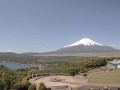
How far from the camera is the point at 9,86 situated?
139 ft

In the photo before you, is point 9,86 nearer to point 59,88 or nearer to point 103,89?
point 59,88

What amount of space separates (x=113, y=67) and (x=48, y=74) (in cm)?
1811

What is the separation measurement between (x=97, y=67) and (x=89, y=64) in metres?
2.57

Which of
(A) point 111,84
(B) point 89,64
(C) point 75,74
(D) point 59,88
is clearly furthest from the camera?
(B) point 89,64

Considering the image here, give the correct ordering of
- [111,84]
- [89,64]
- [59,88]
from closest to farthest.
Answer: [59,88] < [111,84] < [89,64]

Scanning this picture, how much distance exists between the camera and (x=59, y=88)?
35.0 m

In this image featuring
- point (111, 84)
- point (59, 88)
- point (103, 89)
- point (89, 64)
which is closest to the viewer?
point (103, 89)

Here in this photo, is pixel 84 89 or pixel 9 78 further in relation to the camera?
pixel 9 78

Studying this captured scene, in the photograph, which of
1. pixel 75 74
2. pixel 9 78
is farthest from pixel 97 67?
pixel 9 78

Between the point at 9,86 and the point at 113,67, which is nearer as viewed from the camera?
the point at 9,86

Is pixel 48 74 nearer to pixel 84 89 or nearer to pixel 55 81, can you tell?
pixel 55 81

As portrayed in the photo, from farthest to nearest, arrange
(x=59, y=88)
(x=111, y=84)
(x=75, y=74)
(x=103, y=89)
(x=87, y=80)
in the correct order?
(x=75, y=74), (x=87, y=80), (x=111, y=84), (x=59, y=88), (x=103, y=89)

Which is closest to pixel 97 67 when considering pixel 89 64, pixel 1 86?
pixel 89 64

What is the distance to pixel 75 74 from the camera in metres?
50.7
